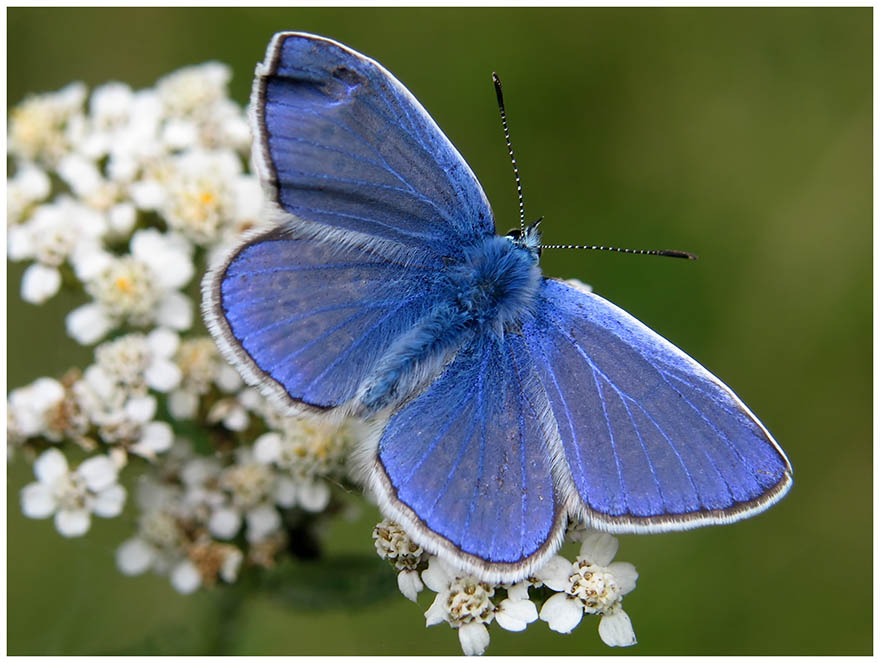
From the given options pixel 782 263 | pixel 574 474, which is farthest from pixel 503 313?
pixel 782 263

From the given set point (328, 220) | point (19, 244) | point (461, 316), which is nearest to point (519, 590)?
point (461, 316)

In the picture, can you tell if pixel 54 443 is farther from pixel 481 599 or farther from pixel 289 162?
pixel 481 599

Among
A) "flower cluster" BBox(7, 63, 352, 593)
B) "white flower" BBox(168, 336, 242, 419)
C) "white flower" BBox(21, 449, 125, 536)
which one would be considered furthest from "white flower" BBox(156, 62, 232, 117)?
"white flower" BBox(21, 449, 125, 536)

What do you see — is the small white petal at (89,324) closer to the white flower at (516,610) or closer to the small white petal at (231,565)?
the small white petal at (231,565)

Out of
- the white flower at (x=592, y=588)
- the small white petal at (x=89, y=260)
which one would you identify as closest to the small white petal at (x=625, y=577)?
the white flower at (x=592, y=588)

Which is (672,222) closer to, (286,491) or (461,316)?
(461,316)

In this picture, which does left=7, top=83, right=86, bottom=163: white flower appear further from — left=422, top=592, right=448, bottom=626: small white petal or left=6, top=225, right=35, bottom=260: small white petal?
left=422, top=592, right=448, bottom=626: small white petal
